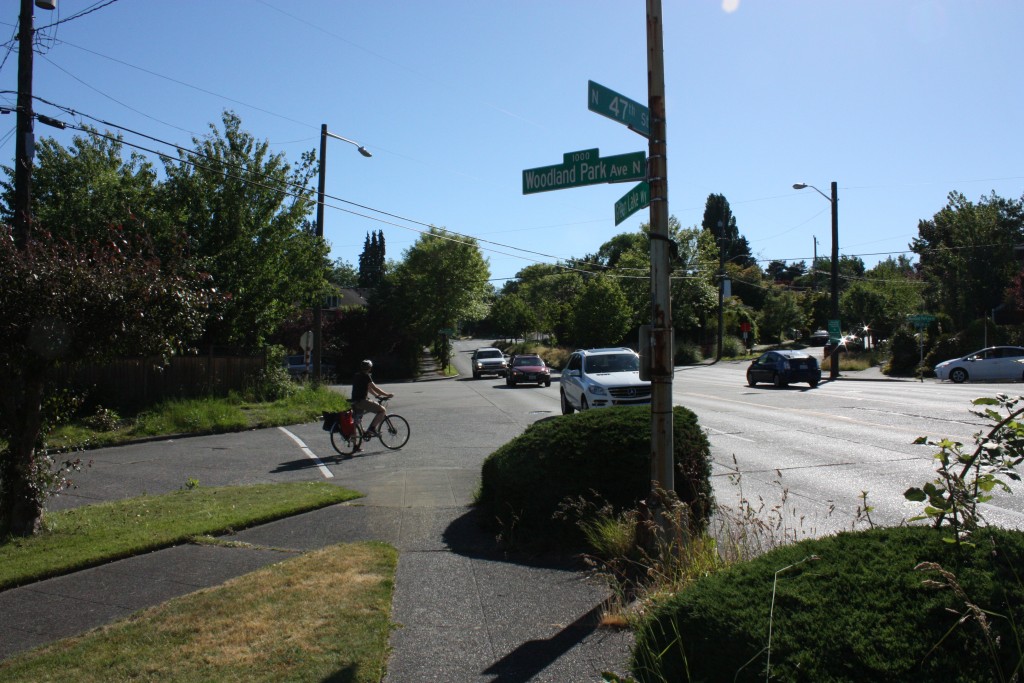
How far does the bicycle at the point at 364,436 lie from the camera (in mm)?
14523

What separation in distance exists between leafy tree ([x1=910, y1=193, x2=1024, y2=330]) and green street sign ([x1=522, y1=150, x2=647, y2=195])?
3866 centimetres

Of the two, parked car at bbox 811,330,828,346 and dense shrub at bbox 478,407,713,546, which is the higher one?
parked car at bbox 811,330,828,346

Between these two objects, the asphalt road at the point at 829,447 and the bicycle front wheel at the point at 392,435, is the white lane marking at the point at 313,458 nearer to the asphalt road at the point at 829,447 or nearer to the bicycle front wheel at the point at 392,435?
the bicycle front wheel at the point at 392,435

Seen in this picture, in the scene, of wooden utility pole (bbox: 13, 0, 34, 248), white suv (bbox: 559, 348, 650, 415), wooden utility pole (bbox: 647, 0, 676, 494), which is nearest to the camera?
wooden utility pole (bbox: 647, 0, 676, 494)

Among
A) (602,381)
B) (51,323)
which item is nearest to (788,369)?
(602,381)

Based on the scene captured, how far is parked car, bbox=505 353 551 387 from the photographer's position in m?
37.1

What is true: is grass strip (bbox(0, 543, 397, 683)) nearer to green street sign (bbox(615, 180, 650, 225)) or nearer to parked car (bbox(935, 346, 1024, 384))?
green street sign (bbox(615, 180, 650, 225))

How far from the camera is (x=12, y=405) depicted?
25.3 feet

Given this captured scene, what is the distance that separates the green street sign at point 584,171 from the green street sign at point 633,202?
3.5 inches

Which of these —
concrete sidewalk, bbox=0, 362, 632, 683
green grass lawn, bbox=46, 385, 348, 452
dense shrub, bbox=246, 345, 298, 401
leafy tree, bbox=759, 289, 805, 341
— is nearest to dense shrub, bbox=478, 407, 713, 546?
concrete sidewalk, bbox=0, 362, 632, 683

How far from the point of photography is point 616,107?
19.5 feet

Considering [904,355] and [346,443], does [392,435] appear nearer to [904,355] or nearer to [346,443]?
[346,443]

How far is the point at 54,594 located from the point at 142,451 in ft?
33.3

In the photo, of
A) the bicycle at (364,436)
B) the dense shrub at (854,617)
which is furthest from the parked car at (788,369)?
the dense shrub at (854,617)
